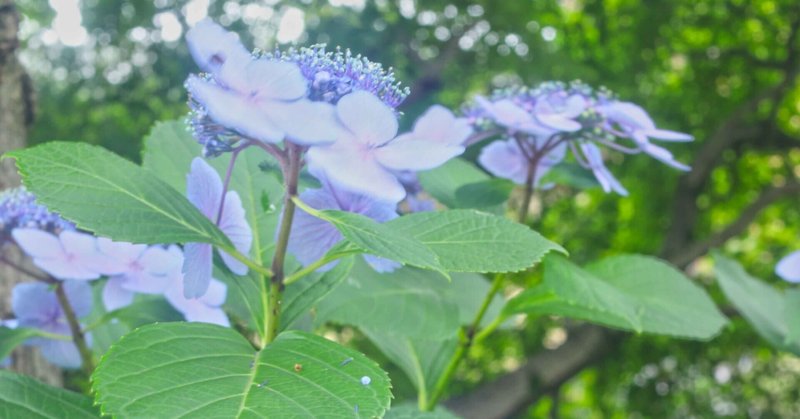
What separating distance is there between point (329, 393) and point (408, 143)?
150 mm

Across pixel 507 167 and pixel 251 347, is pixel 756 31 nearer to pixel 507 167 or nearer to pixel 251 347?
pixel 507 167

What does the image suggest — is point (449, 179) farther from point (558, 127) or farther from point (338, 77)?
point (338, 77)

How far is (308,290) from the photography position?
2.18 ft

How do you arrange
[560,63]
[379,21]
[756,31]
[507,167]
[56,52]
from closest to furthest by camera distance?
[507,167]
[379,21]
[560,63]
[56,52]
[756,31]

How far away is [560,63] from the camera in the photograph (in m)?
4.15

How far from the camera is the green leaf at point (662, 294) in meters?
0.91

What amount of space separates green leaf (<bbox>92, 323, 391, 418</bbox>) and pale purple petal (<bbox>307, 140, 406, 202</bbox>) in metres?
0.10

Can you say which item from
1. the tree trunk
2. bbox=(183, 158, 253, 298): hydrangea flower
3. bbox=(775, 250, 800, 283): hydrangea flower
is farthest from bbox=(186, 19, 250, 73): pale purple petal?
the tree trunk

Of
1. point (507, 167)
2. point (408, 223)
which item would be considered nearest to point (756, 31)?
point (507, 167)

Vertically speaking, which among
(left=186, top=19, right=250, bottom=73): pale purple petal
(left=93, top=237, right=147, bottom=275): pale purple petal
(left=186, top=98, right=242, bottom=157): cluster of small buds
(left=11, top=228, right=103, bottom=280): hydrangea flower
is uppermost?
(left=186, top=19, right=250, bottom=73): pale purple petal

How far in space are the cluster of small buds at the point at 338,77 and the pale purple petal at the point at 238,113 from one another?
2.3 inches

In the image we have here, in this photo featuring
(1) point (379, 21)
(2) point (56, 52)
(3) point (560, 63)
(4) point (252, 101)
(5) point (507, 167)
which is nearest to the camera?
(4) point (252, 101)

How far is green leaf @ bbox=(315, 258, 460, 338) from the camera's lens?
0.88 m

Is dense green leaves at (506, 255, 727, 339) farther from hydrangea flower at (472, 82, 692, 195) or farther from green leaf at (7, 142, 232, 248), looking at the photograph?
green leaf at (7, 142, 232, 248)
